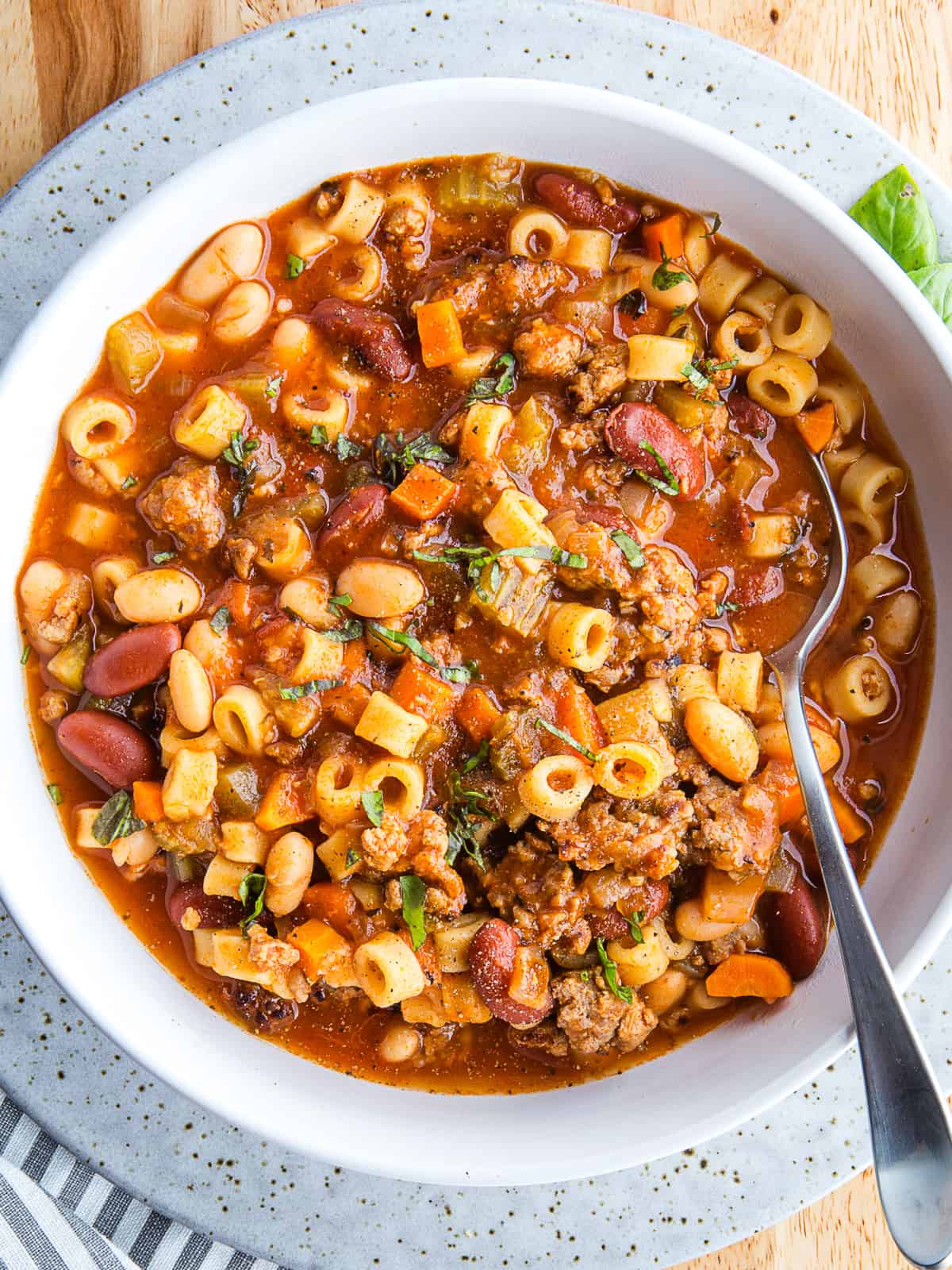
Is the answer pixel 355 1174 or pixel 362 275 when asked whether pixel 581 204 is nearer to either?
pixel 362 275

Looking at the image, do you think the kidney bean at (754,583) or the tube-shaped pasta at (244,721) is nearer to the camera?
the tube-shaped pasta at (244,721)

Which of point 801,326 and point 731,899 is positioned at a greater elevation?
point 801,326

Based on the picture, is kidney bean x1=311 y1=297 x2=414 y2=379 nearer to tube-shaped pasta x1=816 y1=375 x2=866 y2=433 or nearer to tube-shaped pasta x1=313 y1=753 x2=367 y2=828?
tube-shaped pasta x1=313 y1=753 x2=367 y2=828

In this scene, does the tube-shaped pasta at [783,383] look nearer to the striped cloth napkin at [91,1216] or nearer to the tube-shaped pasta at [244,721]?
the tube-shaped pasta at [244,721]

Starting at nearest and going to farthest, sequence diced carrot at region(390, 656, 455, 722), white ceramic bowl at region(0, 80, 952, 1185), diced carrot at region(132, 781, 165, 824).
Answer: white ceramic bowl at region(0, 80, 952, 1185) < diced carrot at region(390, 656, 455, 722) < diced carrot at region(132, 781, 165, 824)

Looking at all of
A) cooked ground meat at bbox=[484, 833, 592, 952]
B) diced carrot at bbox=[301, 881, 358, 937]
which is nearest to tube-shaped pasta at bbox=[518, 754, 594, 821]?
cooked ground meat at bbox=[484, 833, 592, 952]

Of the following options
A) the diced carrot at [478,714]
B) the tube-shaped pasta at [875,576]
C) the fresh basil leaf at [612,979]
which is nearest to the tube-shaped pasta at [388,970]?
the fresh basil leaf at [612,979]

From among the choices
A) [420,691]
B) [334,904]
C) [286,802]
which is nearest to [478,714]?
[420,691]
